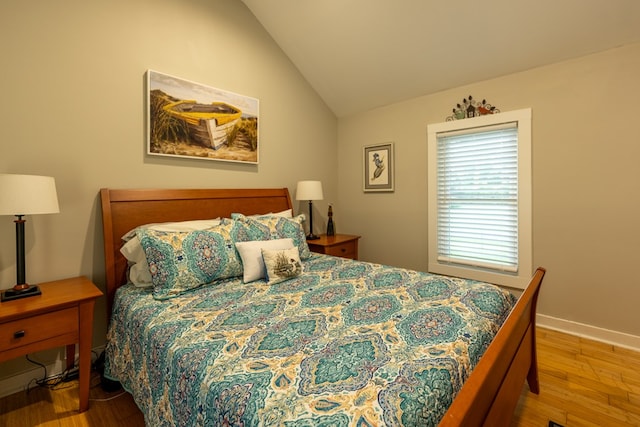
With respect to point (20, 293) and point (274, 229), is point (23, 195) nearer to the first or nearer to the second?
point (20, 293)

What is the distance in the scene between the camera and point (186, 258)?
189 centimetres

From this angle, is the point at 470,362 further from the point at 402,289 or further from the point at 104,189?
the point at 104,189

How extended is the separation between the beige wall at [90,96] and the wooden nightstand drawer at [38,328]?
0.55 metres

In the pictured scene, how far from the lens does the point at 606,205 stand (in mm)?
2387

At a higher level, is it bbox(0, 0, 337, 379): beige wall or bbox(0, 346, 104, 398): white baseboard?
bbox(0, 0, 337, 379): beige wall

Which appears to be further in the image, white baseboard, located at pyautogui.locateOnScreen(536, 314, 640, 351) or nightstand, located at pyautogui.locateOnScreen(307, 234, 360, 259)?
nightstand, located at pyautogui.locateOnScreen(307, 234, 360, 259)

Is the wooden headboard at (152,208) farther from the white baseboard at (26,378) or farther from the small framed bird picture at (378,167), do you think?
the small framed bird picture at (378,167)

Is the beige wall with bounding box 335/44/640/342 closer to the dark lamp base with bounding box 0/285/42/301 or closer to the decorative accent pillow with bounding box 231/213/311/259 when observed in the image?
the decorative accent pillow with bounding box 231/213/311/259

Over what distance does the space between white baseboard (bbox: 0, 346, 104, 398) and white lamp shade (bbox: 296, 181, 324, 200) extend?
7.57 feet

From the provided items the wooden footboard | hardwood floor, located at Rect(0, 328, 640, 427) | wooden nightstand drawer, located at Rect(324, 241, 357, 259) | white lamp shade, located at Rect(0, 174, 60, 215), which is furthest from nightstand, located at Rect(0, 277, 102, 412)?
wooden nightstand drawer, located at Rect(324, 241, 357, 259)

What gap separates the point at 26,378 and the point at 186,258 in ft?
4.27

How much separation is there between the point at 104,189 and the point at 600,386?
351 centimetres

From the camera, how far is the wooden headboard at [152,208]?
2.13m

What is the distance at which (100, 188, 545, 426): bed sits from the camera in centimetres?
89
